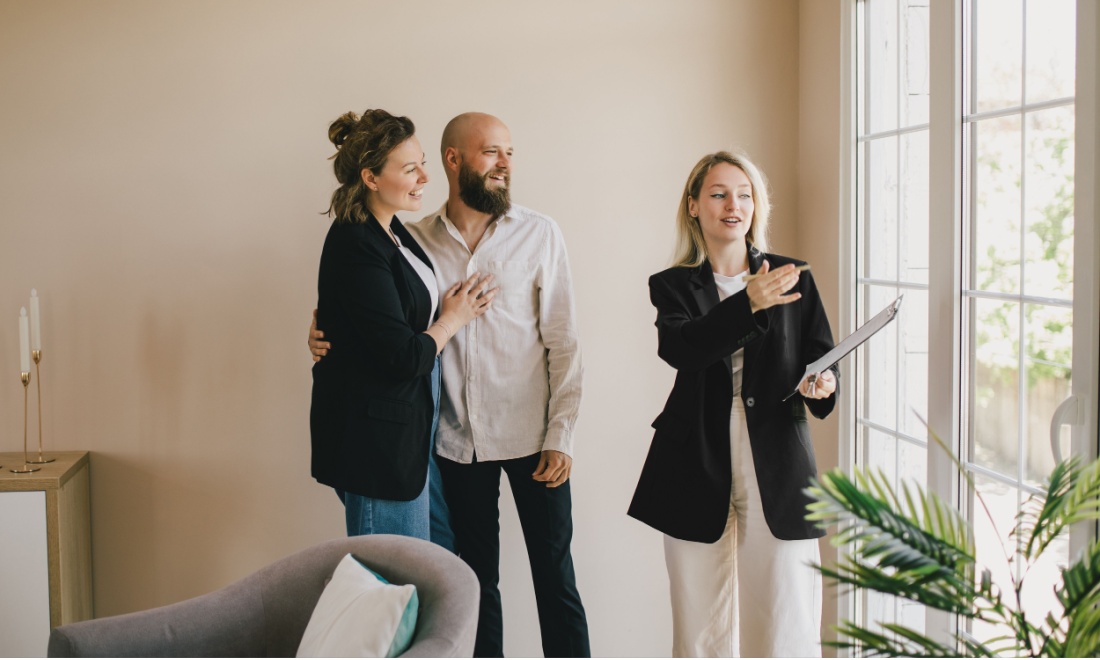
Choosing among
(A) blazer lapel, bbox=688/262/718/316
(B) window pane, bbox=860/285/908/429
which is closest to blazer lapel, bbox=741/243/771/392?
(A) blazer lapel, bbox=688/262/718/316

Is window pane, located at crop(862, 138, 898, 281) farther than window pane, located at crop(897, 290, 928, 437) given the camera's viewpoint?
Yes

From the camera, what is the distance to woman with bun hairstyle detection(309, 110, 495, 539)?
2.31 metres

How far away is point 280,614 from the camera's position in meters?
2.04

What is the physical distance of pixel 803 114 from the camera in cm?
318

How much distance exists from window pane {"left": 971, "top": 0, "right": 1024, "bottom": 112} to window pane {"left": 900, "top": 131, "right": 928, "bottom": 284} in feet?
0.91

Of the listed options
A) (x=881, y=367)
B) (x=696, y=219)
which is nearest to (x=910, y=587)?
(x=696, y=219)

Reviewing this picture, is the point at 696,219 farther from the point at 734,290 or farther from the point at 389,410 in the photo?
the point at 389,410

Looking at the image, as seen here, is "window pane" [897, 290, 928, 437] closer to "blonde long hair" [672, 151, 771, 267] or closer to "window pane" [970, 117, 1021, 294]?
"window pane" [970, 117, 1021, 294]

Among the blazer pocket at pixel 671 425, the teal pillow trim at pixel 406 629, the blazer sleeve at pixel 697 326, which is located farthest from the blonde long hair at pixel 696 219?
the teal pillow trim at pixel 406 629

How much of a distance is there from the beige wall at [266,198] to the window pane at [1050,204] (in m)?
0.95

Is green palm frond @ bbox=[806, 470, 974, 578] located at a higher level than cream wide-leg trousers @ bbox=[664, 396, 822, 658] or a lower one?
higher

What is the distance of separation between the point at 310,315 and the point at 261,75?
2.65 ft

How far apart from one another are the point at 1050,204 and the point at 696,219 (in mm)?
790

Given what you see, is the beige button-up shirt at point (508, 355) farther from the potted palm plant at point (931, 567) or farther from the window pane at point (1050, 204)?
the potted palm plant at point (931, 567)
